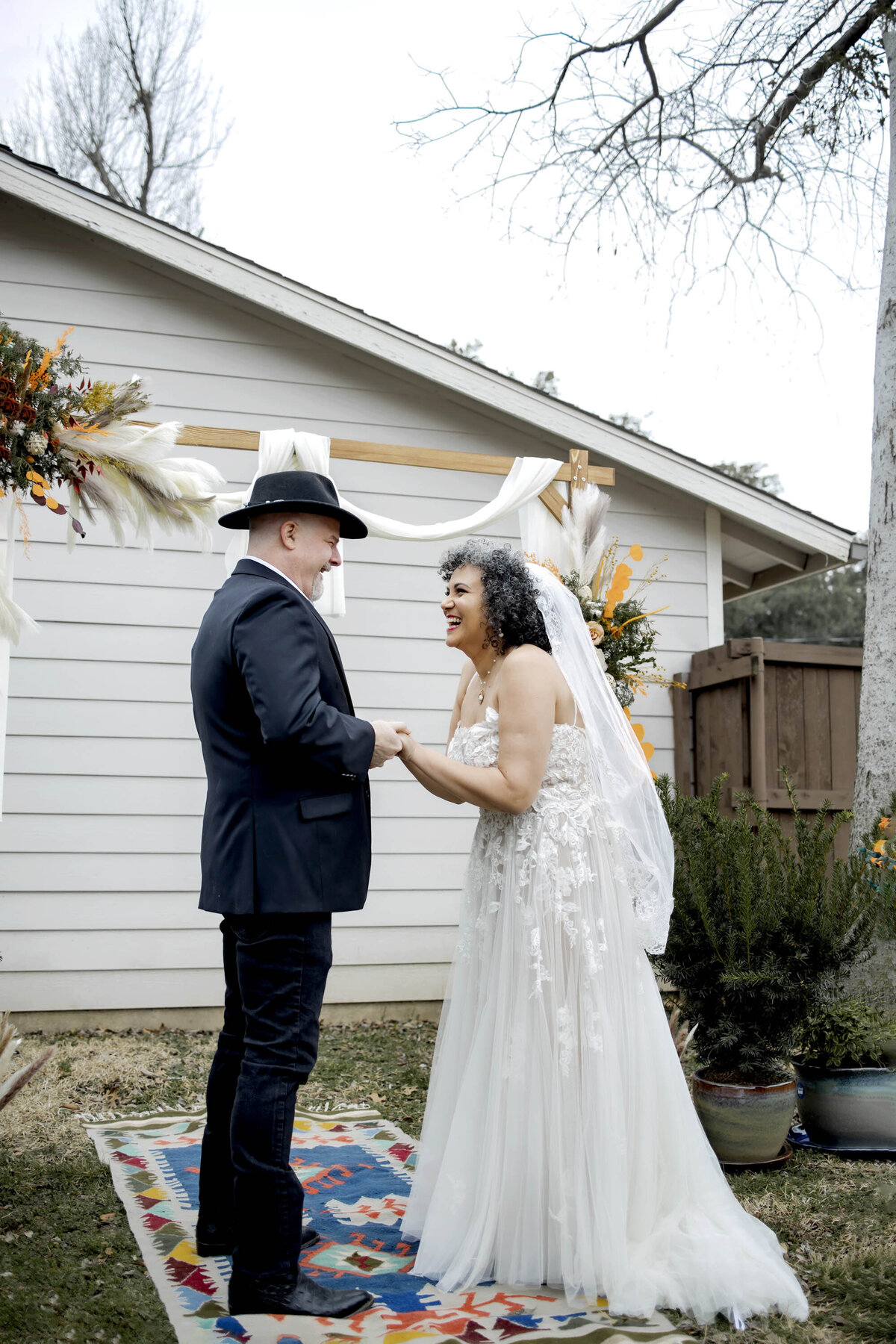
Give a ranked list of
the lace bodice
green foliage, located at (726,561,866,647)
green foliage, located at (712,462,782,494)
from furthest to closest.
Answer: green foliage, located at (726,561,866,647) < green foliage, located at (712,462,782,494) < the lace bodice

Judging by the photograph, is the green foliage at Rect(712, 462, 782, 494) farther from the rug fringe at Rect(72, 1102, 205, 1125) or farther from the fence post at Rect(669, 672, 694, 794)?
the rug fringe at Rect(72, 1102, 205, 1125)

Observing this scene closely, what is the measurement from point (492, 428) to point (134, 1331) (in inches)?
213

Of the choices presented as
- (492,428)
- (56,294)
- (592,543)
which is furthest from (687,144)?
(56,294)

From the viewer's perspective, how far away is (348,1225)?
337 centimetres

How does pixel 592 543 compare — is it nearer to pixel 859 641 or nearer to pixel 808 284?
pixel 808 284

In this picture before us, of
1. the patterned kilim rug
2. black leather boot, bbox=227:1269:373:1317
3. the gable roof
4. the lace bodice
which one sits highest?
the gable roof

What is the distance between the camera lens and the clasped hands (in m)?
2.80

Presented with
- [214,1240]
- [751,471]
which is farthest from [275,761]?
[751,471]

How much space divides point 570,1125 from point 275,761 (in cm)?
130

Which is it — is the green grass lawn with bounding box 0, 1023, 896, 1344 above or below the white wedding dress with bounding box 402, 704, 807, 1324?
below

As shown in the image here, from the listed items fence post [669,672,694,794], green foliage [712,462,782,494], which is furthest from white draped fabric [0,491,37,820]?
green foliage [712,462,782,494]

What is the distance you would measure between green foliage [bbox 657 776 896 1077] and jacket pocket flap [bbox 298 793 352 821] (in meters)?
1.96

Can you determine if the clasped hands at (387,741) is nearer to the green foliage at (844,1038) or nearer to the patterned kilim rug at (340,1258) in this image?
the patterned kilim rug at (340,1258)

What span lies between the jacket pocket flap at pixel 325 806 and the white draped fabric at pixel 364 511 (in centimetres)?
265
